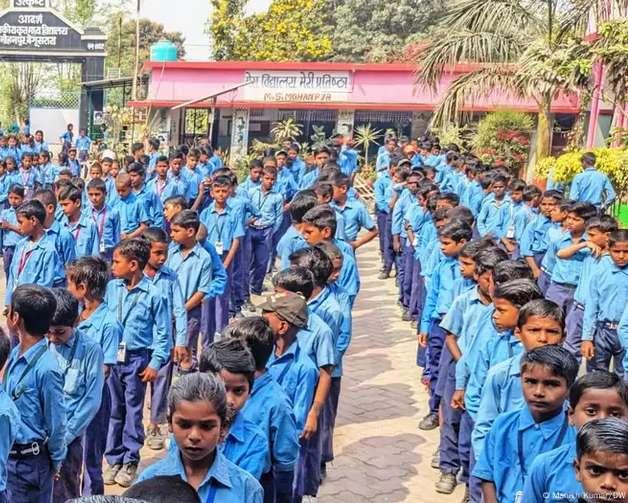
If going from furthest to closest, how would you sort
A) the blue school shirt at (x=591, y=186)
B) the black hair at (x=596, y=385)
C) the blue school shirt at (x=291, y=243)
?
the blue school shirt at (x=591, y=186) → the blue school shirt at (x=291, y=243) → the black hair at (x=596, y=385)

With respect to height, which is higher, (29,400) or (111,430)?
(29,400)

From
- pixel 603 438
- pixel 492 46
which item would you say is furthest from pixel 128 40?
pixel 603 438

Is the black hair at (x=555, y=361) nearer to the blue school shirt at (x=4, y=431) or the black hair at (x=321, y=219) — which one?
the blue school shirt at (x=4, y=431)

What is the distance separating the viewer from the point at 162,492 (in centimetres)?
195

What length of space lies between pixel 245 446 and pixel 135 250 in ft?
7.78

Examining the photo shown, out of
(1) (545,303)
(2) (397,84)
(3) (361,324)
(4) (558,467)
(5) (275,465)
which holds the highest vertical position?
(2) (397,84)

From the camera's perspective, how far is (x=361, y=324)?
9.77 meters

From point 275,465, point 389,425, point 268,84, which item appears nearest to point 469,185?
point 389,425

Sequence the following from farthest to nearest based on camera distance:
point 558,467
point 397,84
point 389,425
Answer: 1. point 397,84
2. point 389,425
3. point 558,467

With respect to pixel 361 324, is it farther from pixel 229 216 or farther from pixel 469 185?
pixel 469 185

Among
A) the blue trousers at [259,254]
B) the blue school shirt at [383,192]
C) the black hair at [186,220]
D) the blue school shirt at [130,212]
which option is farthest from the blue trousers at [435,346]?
the blue school shirt at [383,192]

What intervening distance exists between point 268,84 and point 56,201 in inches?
556

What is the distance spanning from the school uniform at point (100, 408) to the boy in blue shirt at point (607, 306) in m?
3.53

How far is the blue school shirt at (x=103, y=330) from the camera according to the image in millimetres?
4629
